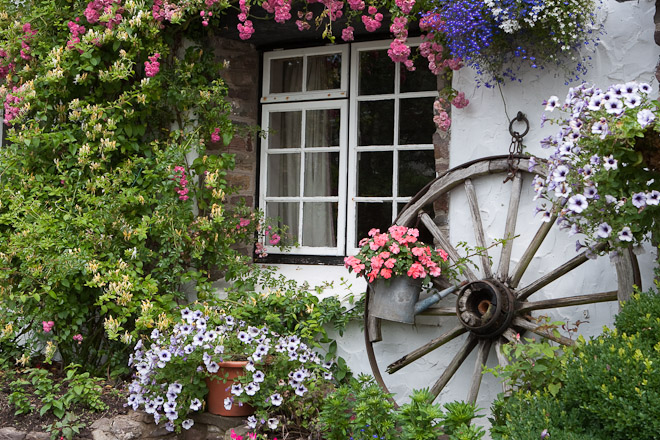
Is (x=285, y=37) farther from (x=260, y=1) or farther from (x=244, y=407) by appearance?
(x=244, y=407)

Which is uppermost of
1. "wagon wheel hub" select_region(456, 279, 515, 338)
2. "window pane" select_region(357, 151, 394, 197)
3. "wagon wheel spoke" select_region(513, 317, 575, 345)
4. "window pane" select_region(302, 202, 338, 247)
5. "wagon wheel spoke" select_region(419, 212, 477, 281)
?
"window pane" select_region(357, 151, 394, 197)

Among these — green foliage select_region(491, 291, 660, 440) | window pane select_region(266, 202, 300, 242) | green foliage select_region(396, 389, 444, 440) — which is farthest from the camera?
window pane select_region(266, 202, 300, 242)

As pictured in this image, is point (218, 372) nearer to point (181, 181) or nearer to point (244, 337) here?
point (244, 337)

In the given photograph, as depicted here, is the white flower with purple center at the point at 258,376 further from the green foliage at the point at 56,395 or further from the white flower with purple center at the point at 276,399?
the green foliage at the point at 56,395

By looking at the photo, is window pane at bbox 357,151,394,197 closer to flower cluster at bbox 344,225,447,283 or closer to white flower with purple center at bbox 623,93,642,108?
flower cluster at bbox 344,225,447,283

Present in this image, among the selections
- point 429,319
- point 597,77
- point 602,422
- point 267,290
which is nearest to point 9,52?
point 267,290

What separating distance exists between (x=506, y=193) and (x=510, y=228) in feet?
0.65

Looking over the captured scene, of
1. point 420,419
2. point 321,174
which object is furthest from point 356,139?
point 420,419

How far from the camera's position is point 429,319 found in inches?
135

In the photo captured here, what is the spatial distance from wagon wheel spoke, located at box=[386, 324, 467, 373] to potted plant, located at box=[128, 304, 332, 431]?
1.10 feet

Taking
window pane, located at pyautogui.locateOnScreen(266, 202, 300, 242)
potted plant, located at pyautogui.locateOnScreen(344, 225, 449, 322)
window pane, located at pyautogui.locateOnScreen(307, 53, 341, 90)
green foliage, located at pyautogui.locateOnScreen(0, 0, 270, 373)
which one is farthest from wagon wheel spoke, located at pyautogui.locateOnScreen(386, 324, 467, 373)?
window pane, located at pyautogui.locateOnScreen(307, 53, 341, 90)

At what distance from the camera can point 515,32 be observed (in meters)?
3.10

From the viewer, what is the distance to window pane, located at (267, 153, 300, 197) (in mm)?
4441

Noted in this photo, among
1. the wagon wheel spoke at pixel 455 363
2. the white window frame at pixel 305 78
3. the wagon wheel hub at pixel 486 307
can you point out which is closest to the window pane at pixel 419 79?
the white window frame at pixel 305 78
